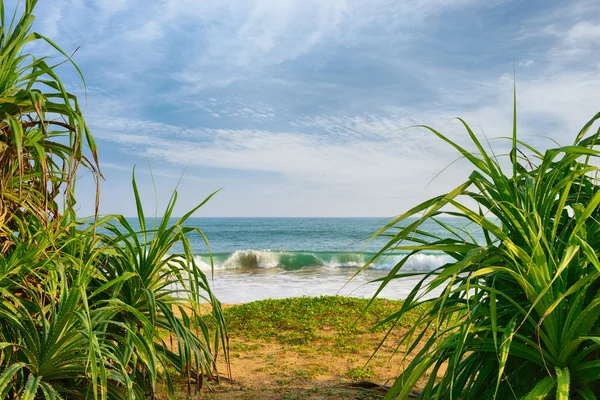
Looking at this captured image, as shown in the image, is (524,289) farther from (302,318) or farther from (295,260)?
(295,260)

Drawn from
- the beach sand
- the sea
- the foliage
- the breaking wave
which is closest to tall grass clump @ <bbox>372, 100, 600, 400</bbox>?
the sea

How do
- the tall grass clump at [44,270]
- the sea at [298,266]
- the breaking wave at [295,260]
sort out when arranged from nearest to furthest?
the tall grass clump at [44,270] < the sea at [298,266] < the breaking wave at [295,260]

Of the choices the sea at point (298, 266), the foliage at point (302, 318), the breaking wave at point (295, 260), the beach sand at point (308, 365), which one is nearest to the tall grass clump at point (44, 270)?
the sea at point (298, 266)

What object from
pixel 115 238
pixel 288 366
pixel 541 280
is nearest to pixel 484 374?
pixel 541 280

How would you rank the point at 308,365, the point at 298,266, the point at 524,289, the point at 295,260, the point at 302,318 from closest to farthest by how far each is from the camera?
the point at 524,289, the point at 308,365, the point at 302,318, the point at 298,266, the point at 295,260

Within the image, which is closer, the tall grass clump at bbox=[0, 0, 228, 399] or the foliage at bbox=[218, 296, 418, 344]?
the tall grass clump at bbox=[0, 0, 228, 399]

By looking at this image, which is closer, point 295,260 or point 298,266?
point 298,266

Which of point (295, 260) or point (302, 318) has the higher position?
point (302, 318)

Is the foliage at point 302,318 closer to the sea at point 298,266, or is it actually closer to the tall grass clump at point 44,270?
the sea at point 298,266

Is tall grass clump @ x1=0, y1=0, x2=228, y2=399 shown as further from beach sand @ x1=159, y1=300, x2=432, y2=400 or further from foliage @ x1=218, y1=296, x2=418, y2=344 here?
foliage @ x1=218, y1=296, x2=418, y2=344

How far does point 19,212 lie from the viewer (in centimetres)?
278

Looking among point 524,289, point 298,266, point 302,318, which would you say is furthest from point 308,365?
point 298,266

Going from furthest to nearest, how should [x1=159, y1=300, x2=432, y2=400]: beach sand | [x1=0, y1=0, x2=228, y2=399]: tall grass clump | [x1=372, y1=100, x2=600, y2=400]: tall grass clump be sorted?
[x1=159, y1=300, x2=432, y2=400]: beach sand < [x1=0, y1=0, x2=228, y2=399]: tall grass clump < [x1=372, y1=100, x2=600, y2=400]: tall grass clump

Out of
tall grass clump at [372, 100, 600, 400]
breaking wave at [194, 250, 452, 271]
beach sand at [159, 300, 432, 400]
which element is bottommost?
breaking wave at [194, 250, 452, 271]
